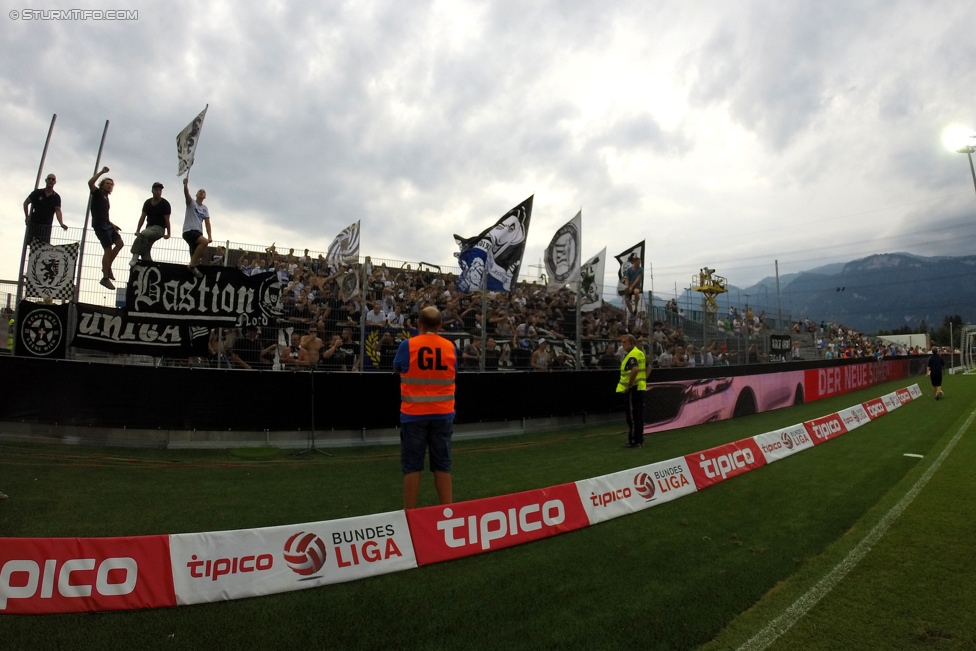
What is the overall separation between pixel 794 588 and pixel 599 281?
10.8 meters

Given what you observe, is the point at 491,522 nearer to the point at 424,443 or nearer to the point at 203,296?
the point at 424,443

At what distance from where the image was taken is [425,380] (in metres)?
4.49

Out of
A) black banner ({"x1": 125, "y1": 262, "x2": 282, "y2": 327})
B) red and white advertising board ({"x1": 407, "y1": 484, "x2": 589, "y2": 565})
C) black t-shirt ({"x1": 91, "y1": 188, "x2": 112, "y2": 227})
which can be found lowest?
red and white advertising board ({"x1": 407, "y1": 484, "x2": 589, "y2": 565})

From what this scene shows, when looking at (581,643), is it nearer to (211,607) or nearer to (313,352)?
(211,607)

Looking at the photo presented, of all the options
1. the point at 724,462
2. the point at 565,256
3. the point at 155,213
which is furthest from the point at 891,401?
the point at 155,213

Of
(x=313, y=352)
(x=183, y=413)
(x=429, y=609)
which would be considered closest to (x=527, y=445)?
(x=313, y=352)

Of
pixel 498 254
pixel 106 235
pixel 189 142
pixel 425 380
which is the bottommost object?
pixel 425 380

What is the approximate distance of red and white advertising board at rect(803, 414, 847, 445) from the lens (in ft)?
30.3

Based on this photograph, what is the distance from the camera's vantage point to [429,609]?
3158mm

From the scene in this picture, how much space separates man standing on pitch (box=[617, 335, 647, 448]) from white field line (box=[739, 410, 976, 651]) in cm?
388

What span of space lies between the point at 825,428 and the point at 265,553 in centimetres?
1008

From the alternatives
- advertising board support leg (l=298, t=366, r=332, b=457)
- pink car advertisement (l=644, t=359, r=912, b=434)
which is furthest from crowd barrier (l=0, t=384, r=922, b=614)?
pink car advertisement (l=644, t=359, r=912, b=434)

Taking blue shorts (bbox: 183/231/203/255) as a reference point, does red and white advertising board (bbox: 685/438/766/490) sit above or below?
below

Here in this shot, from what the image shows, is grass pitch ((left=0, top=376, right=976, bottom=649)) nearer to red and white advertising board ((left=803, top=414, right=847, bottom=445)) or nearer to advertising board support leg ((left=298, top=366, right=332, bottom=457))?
advertising board support leg ((left=298, top=366, right=332, bottom=457))
